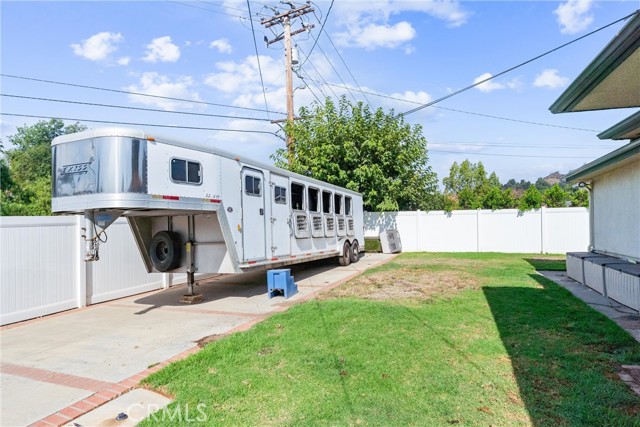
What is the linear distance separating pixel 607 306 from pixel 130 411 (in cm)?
744

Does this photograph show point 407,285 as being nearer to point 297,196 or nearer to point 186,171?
point 297,196

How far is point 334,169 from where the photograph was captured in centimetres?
1777

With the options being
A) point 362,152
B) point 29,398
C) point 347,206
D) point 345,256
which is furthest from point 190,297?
point 362,152

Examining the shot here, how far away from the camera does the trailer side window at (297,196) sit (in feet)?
33.3

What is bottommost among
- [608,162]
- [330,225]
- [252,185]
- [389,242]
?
[389,242]

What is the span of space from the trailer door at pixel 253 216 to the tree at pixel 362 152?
30.2ft

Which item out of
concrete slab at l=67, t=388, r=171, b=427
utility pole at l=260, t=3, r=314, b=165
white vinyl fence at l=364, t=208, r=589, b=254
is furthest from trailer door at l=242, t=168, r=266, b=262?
white vinyl fence at l=364, t=208, r=589, b=254

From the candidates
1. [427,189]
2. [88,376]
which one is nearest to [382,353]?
[88,376]

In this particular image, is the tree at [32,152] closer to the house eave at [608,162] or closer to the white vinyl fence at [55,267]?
the white vinyl fence at [55,267]

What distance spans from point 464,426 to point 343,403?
0.98 meters

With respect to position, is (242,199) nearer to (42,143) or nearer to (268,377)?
(268,377)

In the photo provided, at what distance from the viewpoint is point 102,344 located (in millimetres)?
5461

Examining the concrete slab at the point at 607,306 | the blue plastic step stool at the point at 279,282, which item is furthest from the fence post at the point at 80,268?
the concrete slab at the point at 607,306

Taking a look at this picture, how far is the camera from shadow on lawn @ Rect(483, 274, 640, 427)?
317 cm
